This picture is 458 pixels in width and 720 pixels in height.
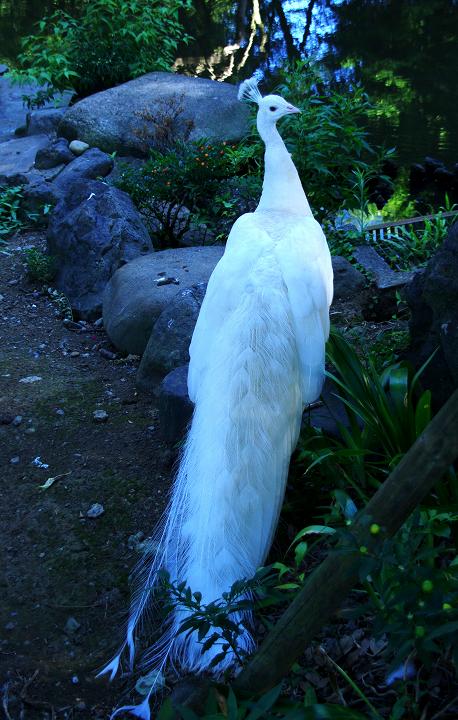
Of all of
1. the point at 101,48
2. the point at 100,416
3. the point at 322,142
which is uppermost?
the point at 101,48

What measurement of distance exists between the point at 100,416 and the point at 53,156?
15.1ft

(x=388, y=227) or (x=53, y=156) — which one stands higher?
(x=53, y=156)

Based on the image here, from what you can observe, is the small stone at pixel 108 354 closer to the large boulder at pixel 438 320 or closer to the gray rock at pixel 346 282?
the gray rock at pixel 346 282

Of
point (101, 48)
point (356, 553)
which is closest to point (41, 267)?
point (356, 553)

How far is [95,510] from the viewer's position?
3389 millimetres

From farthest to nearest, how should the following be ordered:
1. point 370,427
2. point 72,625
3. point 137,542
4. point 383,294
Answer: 1. point 383,294
2. point 137,542
3. point 370,427
4. point 72,625

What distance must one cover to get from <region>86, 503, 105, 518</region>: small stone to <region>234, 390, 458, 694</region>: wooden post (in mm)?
1645

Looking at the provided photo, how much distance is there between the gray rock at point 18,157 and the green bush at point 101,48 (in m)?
0.88

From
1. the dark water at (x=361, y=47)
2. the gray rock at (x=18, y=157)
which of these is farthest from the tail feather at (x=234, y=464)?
the dark water at (x=361, y=47)

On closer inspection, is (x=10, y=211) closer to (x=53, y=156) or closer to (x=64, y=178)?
(x=64, y=178)

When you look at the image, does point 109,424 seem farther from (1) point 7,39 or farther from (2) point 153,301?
(1) point 7,39

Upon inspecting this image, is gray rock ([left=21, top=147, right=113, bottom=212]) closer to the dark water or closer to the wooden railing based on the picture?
the wooden railing

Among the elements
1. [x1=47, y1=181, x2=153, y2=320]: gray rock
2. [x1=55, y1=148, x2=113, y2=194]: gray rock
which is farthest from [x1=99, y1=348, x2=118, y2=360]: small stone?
[x1=55, y1=148, x2=113, y2=194]: gray rock

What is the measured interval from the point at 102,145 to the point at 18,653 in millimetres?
6446
